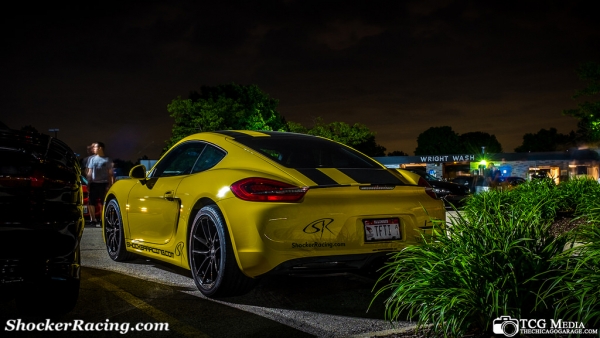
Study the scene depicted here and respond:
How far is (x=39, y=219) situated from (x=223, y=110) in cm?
6575

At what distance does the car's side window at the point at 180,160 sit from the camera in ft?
22.0

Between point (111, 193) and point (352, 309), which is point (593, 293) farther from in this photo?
point (111, 193)

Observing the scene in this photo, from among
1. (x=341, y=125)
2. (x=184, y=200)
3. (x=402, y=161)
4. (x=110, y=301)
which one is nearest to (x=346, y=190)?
(x=184, y=200)

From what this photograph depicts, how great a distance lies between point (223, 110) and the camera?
69562 mm

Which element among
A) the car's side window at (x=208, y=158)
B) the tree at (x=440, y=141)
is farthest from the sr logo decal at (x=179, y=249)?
the tree at (x=440, y=141)

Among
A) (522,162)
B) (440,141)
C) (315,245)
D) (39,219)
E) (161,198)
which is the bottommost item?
(315,245)

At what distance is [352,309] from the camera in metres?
5.38

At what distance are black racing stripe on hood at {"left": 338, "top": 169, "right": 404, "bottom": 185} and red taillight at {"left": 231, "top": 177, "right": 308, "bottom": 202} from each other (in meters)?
0.59

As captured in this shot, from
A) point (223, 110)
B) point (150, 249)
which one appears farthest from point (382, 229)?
point (223, 110)

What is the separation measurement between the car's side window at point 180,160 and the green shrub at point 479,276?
2848 millimetres

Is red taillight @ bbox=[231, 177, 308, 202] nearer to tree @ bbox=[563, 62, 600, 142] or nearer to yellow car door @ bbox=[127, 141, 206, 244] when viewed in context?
yellow car door @ bbox=[127, 141, 206, 244]

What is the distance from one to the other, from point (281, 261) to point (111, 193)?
365cm

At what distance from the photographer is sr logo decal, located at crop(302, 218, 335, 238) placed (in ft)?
17.3

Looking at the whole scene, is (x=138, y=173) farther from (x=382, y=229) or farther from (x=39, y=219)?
(x=382, y=229)
